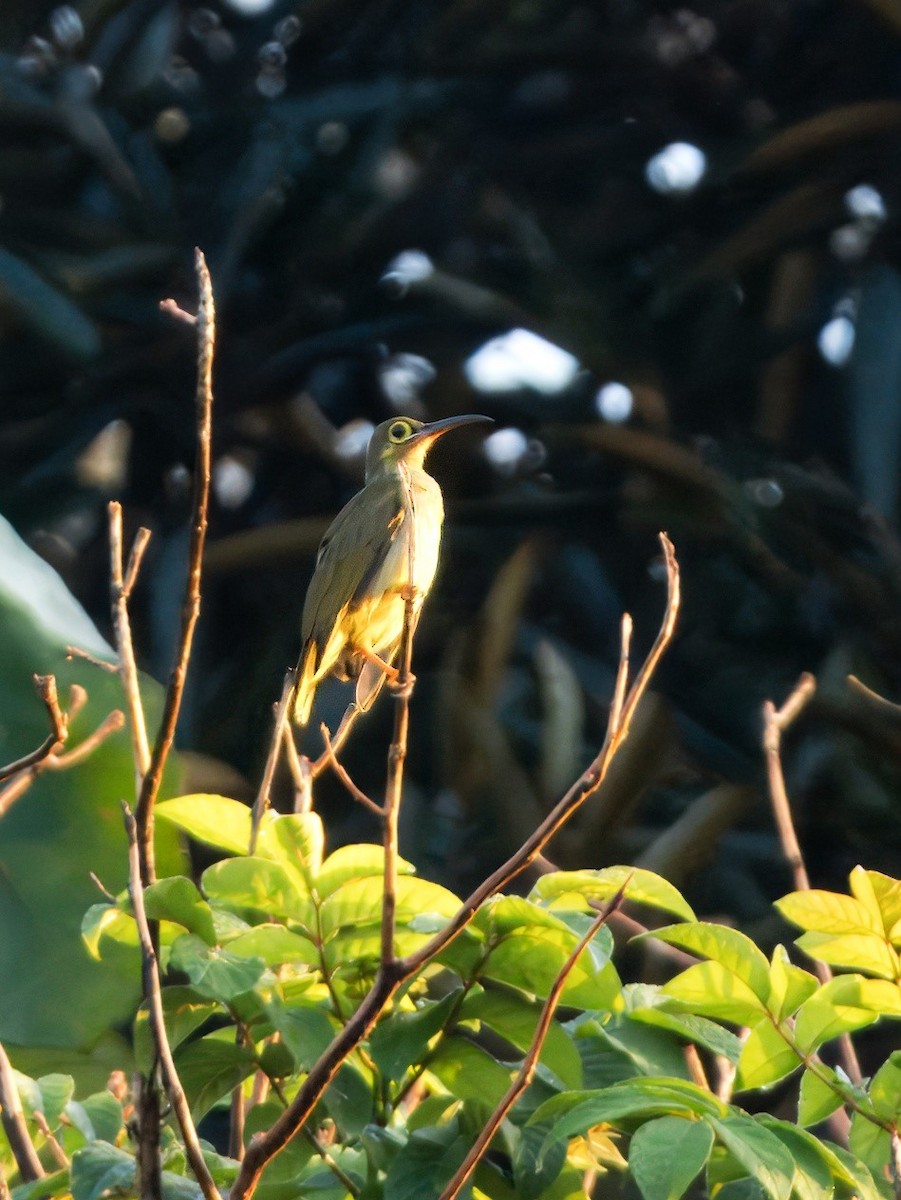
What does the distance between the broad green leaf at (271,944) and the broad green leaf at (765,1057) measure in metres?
0.40

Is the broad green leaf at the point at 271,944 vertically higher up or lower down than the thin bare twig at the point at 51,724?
lower down

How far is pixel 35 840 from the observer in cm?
305

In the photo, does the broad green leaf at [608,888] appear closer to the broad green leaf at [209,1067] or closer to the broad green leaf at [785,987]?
the broad green leaf at [785,987]

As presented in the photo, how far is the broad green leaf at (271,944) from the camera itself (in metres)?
1.36

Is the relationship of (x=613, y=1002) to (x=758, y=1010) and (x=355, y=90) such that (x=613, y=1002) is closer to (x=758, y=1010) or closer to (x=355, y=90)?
(x=758, y=1010)

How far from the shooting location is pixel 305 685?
3.07m

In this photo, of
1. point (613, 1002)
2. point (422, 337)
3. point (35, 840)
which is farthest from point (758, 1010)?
point (422, 337)

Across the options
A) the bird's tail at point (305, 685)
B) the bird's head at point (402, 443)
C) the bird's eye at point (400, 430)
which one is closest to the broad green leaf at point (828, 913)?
the bird's tail at point (305, 685)

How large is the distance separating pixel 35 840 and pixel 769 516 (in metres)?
2.38

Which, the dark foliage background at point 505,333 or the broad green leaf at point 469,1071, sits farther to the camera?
the dark foliage background at point 505,333

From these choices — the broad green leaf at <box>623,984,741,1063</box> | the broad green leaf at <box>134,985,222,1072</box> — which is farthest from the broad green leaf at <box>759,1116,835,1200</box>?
the broad green leaf at <box>134,985,222,1072</box>

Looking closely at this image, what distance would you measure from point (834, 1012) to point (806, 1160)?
5.2 inches

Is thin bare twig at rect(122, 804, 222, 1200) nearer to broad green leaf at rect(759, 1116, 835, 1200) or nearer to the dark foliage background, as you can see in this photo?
broad green leaf at rect(759, 1116, 835, 1200)

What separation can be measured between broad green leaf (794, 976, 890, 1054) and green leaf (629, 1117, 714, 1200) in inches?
6.9
